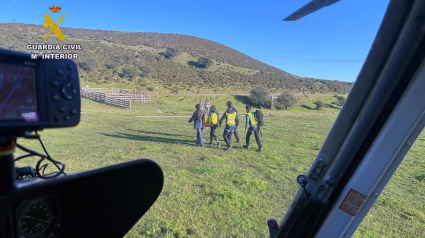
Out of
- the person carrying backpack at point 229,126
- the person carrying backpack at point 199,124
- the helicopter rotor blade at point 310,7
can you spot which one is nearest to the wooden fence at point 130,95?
the person carrying backpack at point 199,124

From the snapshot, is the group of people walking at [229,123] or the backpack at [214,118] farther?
the backpack at [214,118]

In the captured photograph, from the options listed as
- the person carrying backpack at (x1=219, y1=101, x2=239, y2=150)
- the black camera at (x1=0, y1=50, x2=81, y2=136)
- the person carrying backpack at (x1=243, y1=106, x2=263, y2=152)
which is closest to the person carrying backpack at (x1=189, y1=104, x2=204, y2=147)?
the person carrying backpack at (x1=219, y1=101, x2=239, y2=150)

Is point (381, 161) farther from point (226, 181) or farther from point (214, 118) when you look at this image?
point (214, 118)

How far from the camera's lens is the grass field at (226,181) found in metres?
3.89

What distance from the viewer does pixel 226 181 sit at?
5.86 meters

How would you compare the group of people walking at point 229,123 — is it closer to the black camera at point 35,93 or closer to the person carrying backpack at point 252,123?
the person carrying backpack at point 252,123

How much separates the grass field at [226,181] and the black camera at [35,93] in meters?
0.13

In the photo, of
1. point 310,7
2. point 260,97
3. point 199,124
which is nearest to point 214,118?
point 199,124

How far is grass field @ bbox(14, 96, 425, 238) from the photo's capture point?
389cm

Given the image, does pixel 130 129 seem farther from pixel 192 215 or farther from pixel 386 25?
pixel 386 25

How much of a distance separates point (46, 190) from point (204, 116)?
9.35 m

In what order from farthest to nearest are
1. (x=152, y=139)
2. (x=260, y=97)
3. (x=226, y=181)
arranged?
1. (x=260, y=97)
2. (x=152, y=139)
3. (x=226, y=181)

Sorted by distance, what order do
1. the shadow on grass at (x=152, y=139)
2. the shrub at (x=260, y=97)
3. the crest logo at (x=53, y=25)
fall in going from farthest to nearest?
the shrub at (x=260, y=97) → the shadow on grass at (x=152, y=139) → the crest logo at (x=53, y=25)

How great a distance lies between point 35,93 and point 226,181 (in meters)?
5.35
